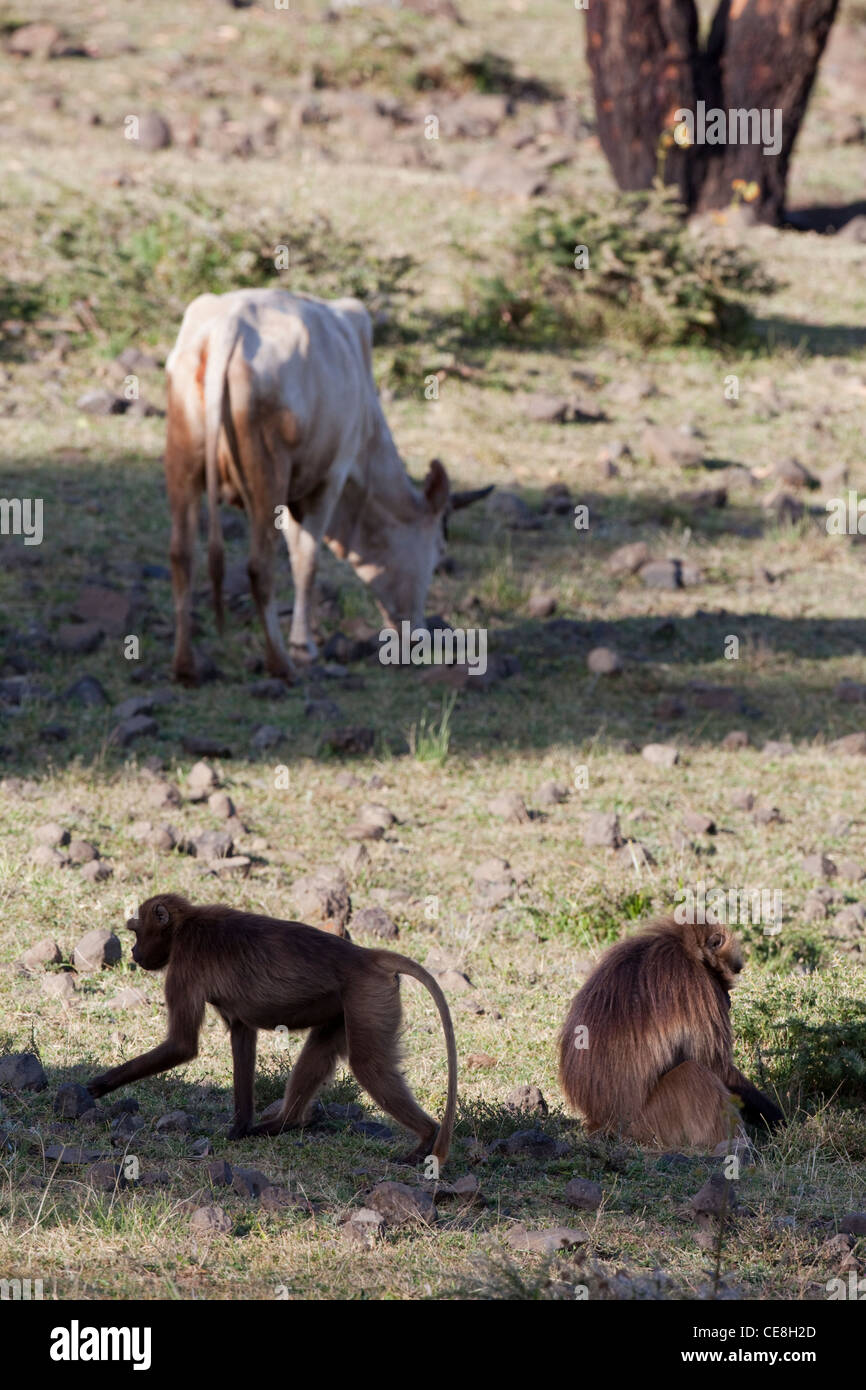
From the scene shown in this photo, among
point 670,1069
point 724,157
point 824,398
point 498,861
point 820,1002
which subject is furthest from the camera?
point 724,157

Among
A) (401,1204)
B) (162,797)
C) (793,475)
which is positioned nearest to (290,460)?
(162,797)

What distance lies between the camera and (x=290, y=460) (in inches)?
374

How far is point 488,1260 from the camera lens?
4078 mm

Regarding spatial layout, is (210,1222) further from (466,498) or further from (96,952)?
(466,498)

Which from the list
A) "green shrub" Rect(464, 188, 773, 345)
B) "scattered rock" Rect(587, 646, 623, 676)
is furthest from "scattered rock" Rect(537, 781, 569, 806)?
"green shrub" Rect(464, 188, 773, 345)

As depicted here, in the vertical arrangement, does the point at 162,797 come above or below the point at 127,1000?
above

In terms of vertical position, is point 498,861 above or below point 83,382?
below

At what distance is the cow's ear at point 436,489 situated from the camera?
10.4 m

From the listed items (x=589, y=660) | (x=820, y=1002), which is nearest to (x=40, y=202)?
(x=589, y=660)

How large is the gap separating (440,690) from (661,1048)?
4.54 metres

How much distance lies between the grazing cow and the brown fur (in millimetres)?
4206

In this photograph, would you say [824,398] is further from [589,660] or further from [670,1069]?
[670,1069]

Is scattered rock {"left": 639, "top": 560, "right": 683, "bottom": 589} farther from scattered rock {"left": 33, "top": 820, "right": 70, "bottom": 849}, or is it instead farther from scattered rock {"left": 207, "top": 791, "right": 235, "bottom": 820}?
scattered rock {"left": 33, "top": 820, "right": 70, "bottom": 849}
